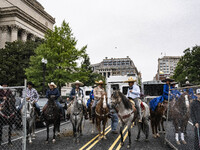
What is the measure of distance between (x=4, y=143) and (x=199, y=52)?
4536 cm

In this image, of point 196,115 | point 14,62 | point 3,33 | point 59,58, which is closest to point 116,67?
point 3,33

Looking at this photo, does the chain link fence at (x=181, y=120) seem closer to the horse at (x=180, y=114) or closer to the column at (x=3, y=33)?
the horse at (x=180, y=114)

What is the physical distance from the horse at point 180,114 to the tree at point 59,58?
20.5 m

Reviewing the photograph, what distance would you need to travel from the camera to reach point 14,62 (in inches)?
1387

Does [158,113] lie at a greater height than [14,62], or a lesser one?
lesser

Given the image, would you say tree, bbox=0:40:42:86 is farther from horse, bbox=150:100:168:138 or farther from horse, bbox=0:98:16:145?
horse, bbox=150:100:168:138

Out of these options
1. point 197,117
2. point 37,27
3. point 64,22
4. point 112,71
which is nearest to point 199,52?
point 64,22

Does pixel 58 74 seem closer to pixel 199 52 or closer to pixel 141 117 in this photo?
pixel 141 117

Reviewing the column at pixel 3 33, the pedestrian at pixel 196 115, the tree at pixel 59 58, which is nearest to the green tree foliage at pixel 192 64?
the tree at pixel 59 58

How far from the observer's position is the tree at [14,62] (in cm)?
3328

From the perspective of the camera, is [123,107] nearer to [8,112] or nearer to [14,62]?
[8,112]

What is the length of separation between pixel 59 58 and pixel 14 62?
44.2 feet

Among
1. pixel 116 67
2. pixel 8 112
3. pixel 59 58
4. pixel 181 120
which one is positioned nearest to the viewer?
pixel 181 120

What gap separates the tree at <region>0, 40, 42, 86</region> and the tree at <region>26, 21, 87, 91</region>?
23.1 feet
